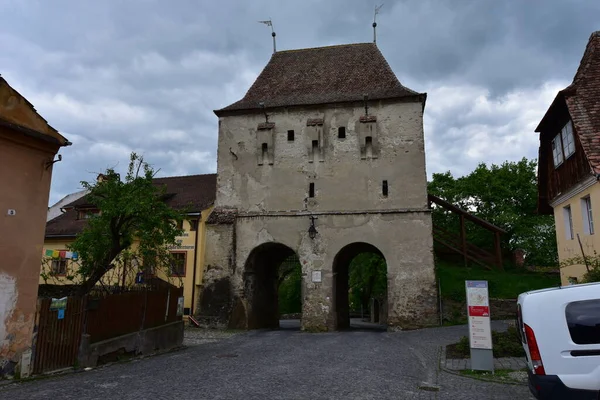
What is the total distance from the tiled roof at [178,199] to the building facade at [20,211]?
49.7 feet

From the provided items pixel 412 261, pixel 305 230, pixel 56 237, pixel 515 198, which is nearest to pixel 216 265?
pixel 305 230

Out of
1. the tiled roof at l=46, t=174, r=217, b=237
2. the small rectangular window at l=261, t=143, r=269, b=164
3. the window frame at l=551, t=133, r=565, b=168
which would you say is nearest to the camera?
the window frame at l=551, t=133, r=565, b=168

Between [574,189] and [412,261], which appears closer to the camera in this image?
[574,189]

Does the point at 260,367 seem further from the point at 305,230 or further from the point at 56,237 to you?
the point at 56,237

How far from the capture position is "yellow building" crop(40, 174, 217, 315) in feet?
79.5

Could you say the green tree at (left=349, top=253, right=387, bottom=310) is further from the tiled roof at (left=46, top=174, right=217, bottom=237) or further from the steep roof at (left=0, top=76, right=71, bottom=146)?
the steep roof at (left=0, top=76, right=71, bottom=146)

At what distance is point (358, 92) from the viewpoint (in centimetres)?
2462

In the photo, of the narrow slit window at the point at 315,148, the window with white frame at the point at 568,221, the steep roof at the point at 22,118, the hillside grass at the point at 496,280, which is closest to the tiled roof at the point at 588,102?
the window with white frame at the point at 568,221

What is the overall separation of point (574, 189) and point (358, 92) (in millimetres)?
12135

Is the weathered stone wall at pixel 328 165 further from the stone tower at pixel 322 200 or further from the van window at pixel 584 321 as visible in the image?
the van window at pixel 584 321

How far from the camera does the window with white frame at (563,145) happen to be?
50.2 ft

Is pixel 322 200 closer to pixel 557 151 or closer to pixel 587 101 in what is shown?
pixel 557 151

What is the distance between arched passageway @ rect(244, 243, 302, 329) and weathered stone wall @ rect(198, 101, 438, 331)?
340 millimetres

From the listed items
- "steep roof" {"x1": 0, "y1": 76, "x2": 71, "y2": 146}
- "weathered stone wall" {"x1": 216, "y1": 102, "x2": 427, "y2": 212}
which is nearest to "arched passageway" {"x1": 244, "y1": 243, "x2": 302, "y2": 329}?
"weathered stone wall" {"x1": 216, "y1": 102, "x2": 427, "y2": 212}
